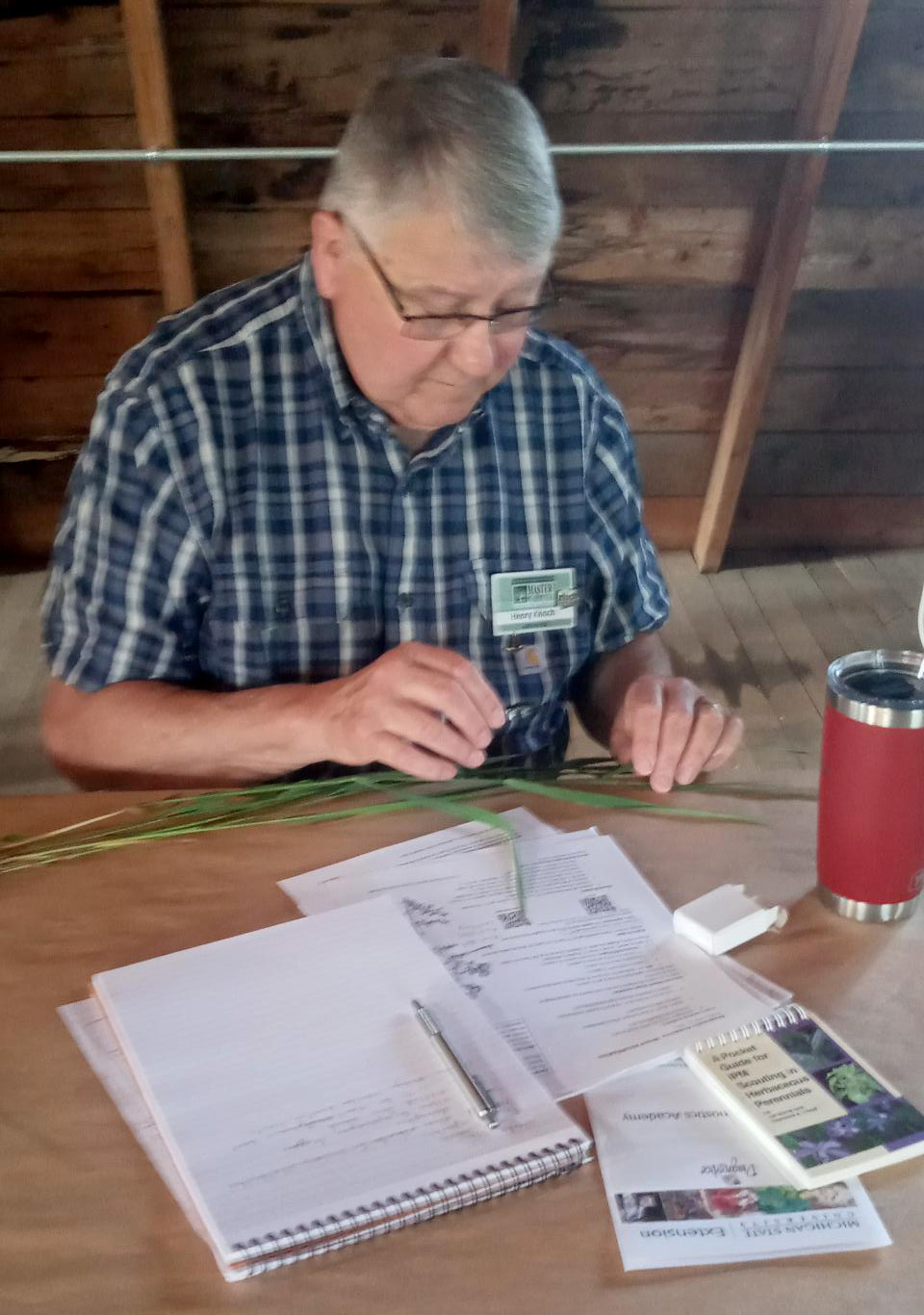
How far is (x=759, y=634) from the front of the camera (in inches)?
128

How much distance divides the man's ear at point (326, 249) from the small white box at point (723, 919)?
0.72 m

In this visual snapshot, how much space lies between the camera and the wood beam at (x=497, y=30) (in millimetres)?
2469

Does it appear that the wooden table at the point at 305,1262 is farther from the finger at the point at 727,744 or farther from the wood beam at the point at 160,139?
the wood beam at the point at 160,139

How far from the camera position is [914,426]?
11.7 ft

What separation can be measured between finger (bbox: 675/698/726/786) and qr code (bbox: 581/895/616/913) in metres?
0.21

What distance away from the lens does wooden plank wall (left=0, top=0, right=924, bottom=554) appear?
8.60 feet

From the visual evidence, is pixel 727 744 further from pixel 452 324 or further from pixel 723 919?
pixel 452 324

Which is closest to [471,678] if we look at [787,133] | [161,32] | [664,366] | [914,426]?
[161,32]

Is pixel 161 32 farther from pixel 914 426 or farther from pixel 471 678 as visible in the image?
pixel 914 426

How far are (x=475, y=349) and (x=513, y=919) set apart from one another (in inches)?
22.0

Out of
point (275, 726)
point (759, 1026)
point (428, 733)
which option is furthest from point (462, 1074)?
point (275, 726)

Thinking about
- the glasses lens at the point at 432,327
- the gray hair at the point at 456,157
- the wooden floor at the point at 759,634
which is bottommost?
the wooden floor at the point at 759,634

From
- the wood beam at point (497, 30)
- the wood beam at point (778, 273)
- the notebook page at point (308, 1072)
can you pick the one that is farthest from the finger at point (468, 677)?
the wood beam at point (778, 273)

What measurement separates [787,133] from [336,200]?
1.95 metres
